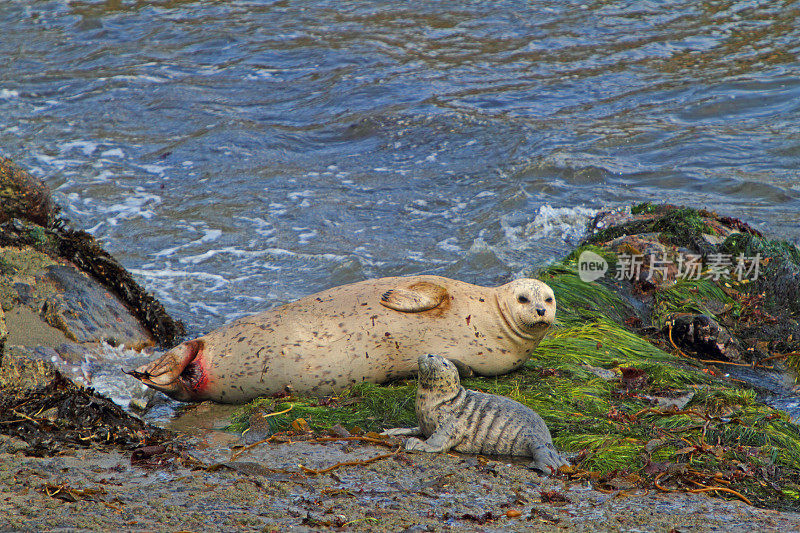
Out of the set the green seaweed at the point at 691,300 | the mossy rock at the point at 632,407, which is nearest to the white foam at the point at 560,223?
the green seaweed at the point at 691,300

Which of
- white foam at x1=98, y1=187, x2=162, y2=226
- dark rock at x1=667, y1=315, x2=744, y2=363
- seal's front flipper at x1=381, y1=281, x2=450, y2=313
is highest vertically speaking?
seal's front flipper at x1=381, y1=281, x2=450, y2=313

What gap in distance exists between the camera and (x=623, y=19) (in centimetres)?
1772

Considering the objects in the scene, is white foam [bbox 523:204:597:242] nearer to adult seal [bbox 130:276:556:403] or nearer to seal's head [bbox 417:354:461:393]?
adult seal [bbox 130:276:556:403]

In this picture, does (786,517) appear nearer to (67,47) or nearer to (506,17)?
(506,17)

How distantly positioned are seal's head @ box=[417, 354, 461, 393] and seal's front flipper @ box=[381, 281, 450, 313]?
2.80ft

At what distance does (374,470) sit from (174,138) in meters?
9.92

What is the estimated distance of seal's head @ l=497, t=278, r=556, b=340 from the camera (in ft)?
18.4

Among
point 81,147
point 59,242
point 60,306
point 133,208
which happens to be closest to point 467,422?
point 60,306

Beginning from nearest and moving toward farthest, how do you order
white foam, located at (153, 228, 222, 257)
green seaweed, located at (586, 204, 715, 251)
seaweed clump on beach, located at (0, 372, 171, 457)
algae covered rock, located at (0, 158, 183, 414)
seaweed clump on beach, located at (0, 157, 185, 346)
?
seaweed clump on beach, located at (0, 372, 171, 457), algae covered rock, located at (0, 158, 183, 414), seaweed clump on beach, located at (0, 157, 185, 346), green seaweed, located at (586, 204, 715, 251), white foam, located at (153, 228, 222, 257)

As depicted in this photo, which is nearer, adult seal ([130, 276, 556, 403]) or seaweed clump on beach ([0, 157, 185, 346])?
adult seal ([130, 276, 556, 403])

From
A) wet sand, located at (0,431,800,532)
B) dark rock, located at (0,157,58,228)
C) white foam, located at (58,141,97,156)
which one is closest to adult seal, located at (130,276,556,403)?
wet sand, located at (0,431,800,532)

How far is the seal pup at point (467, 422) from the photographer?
4.54 m

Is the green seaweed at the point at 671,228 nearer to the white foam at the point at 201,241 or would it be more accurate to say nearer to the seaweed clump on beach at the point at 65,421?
the white foam at the point at 201,241

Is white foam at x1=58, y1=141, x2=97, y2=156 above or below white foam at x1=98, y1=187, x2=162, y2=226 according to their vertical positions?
above
